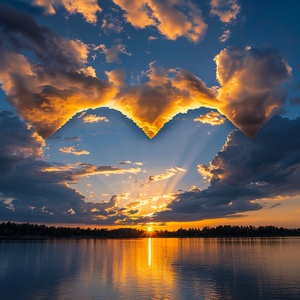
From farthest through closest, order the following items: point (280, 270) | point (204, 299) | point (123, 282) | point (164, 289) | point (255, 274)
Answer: point (280, 270)
point (255, 274)
point (123, 282)
point (164, 289)
point (204, 299)

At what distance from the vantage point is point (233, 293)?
56.6 m


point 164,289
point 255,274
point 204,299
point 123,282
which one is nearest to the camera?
point 204,299

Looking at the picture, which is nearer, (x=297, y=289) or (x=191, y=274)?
(x=297, y=289)

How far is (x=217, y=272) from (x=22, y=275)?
49.1 meters

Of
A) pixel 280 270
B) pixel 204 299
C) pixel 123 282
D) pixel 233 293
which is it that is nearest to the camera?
pixel 204 299

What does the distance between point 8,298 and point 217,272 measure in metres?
51.5

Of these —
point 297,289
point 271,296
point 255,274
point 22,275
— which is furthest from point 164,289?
point 22,275

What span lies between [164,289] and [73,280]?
2295 centimetres

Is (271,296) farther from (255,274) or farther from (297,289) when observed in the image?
(255,274)

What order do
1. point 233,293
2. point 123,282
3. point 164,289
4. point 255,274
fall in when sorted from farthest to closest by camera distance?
1. point 255,274
2. point 123,282
3. point 164,289
4. point 233,293

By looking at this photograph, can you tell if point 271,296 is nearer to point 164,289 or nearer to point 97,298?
point 164,289

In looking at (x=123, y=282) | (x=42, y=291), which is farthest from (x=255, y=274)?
(x=42, y=291)

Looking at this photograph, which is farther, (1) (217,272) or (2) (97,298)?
(1) (217,272)

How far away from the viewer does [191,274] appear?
80.6 meters
